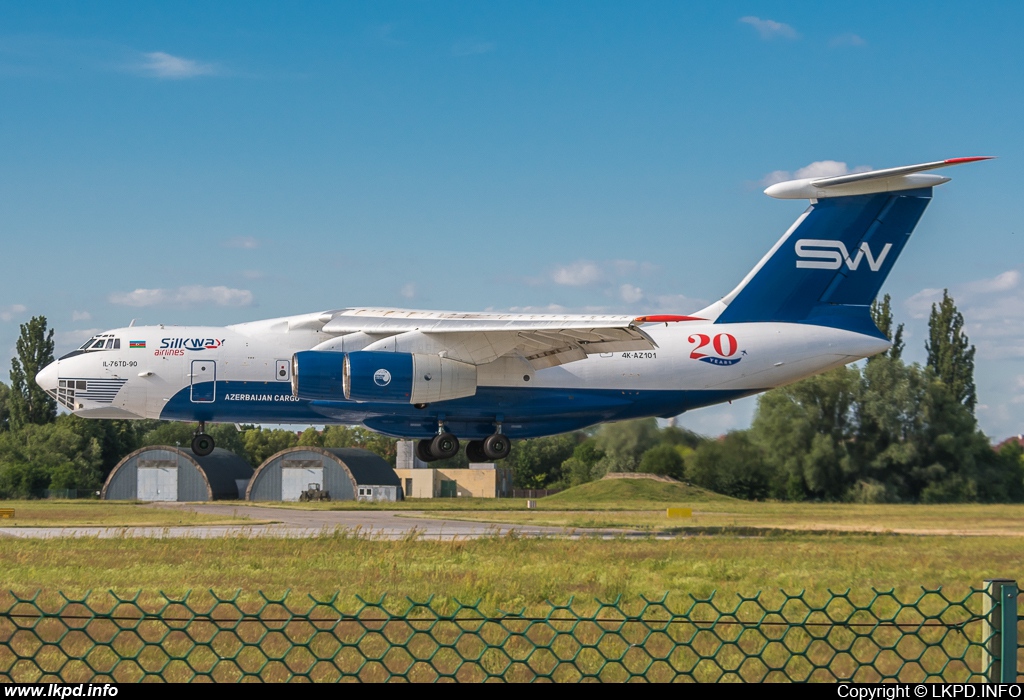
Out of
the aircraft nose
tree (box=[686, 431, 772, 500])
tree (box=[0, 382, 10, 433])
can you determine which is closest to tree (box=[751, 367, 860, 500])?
tree (box=[686, 431, 772, 500])

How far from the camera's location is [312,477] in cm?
4484

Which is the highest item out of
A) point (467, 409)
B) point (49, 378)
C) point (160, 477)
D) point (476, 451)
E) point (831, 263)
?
point (831, 263)

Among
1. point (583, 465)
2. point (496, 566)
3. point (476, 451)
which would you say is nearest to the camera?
point (496, 566)

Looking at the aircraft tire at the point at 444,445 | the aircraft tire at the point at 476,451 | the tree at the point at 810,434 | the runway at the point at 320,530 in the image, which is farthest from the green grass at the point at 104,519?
the tree at the point at 810,434

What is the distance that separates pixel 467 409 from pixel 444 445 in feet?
2.95

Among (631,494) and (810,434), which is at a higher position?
(810,434)

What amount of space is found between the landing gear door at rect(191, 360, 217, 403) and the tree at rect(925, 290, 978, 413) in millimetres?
37723

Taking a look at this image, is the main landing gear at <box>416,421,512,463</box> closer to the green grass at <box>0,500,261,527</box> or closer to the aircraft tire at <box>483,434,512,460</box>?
the aircraft tire at <box>483,434,512,460</box>

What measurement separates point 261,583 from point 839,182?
581 inches

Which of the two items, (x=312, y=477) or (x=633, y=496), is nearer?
(x=633, y=496)

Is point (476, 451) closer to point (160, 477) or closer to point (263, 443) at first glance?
point (160, 477)

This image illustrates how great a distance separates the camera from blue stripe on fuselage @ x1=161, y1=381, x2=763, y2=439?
2081 cm

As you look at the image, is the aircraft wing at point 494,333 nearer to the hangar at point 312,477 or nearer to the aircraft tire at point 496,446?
the aircraft tire at point 496,446

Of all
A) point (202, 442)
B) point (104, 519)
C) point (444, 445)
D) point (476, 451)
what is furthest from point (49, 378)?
point (476, 451)
